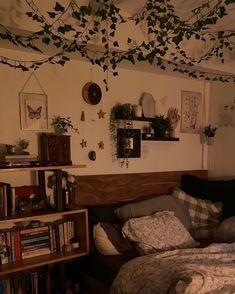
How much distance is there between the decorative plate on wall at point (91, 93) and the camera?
2660 mm

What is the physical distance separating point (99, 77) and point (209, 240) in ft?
6.26

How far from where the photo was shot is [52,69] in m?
2.51

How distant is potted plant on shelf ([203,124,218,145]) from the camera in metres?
3.46

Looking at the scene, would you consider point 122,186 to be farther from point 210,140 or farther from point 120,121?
point 210,140

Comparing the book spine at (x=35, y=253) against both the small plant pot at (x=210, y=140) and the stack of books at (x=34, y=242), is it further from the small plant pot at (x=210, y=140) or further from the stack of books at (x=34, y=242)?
the small plant pot at (x=210, y=140)

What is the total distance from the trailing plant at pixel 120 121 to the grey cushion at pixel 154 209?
502 millimetres

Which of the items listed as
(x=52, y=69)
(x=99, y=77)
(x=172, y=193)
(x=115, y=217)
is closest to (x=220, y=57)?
(x=99, y=77)

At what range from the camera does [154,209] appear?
8.66 ft

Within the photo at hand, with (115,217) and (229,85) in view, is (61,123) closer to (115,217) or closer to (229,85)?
(115,217)

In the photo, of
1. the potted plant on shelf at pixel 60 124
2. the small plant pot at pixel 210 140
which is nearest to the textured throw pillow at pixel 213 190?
the small plant pot at pixel 210 140

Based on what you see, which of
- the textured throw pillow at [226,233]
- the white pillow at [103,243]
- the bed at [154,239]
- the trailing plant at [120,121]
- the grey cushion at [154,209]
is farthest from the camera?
the trailing plant at [120,121]

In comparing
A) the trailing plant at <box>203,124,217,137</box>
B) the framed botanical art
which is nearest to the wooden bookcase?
the framed botanical art

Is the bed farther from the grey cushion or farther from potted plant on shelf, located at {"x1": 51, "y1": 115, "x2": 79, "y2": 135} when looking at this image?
potted plant on shelf, located at {"x1": 51, "y1": 115, "x2": 79, "y2": 135}

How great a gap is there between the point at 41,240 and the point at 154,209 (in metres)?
1.05
